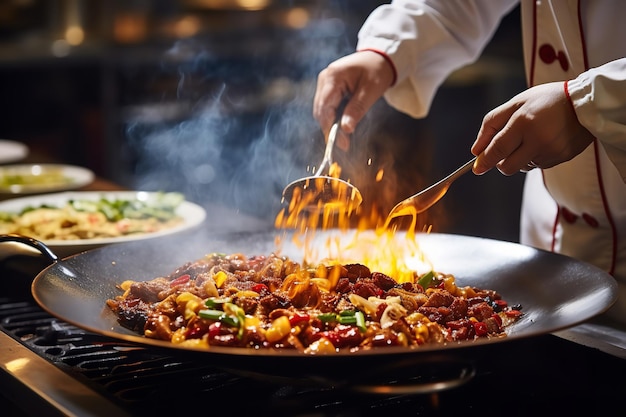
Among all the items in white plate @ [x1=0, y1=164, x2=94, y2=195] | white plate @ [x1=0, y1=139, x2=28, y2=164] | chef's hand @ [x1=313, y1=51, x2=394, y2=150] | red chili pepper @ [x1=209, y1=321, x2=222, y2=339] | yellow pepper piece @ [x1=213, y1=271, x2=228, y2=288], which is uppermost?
white plate @ [x1=0, y1=139, x2=28, y2=164]

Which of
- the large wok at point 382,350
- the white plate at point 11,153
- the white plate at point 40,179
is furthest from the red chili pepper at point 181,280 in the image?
the white plate at point 11,153

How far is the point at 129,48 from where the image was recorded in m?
7.11

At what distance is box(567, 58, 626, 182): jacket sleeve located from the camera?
1.55 metres

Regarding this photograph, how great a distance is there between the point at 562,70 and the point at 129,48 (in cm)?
562

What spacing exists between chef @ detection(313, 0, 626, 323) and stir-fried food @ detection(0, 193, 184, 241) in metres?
0.70

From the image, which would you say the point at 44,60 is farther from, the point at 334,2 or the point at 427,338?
the point at 427,338

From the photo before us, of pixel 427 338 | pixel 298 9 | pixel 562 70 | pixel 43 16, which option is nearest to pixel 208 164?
pixel 298 9

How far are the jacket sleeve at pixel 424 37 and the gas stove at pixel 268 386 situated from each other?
105cm

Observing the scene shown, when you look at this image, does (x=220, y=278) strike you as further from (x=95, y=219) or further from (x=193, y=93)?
(x=193, y=93)

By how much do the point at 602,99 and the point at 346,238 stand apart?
833mm

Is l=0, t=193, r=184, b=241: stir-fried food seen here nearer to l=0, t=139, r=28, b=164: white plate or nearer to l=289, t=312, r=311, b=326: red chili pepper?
l=289, t=312, r=311, b=326: red chili pepper

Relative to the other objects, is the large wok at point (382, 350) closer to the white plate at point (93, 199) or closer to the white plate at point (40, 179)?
the white plate at point (93, 199)

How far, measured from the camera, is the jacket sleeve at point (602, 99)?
155 centimetres

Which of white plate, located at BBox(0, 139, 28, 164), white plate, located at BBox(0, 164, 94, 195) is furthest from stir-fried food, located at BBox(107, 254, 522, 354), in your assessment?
white plate, located at BBox(0, 139, 28, 164)
